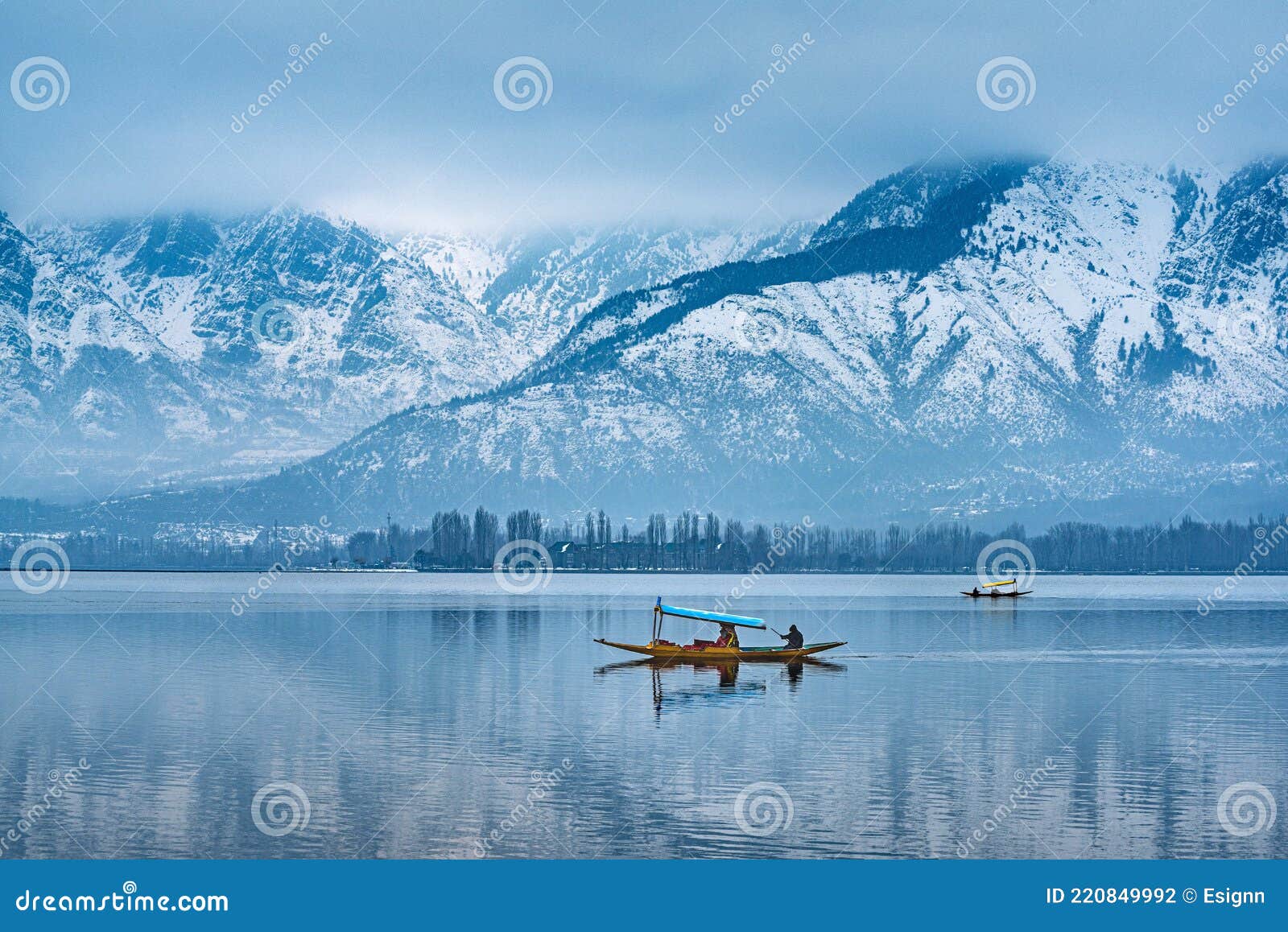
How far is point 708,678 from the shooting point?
354 feet

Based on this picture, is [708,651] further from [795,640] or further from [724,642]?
[795,640]

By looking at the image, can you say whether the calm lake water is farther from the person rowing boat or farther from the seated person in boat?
the person rowing boat

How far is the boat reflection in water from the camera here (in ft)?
304

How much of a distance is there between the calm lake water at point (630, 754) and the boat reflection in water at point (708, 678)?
51 centimetres

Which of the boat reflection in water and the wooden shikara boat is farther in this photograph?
the wooden shikara boat

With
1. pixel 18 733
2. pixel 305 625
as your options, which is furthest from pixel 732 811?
pixel 305 625

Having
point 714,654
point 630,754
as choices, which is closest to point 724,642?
point 714,654

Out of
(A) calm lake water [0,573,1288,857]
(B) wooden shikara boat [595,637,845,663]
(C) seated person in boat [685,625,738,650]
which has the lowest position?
(A) calm lake water [0,573,1288,857]

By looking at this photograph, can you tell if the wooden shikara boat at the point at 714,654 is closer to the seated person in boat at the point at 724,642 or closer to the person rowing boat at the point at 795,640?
the seated person in boat at the point at 724,642

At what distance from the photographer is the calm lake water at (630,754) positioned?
5288cm

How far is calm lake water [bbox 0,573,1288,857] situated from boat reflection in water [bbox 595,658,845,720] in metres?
0.51

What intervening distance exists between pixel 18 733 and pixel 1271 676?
71.7 metres

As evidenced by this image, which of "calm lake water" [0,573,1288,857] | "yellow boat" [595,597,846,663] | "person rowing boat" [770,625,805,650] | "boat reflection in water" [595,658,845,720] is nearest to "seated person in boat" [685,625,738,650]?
"yellow boat" [595,597,846,663]

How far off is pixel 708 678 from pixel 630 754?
38.7m
